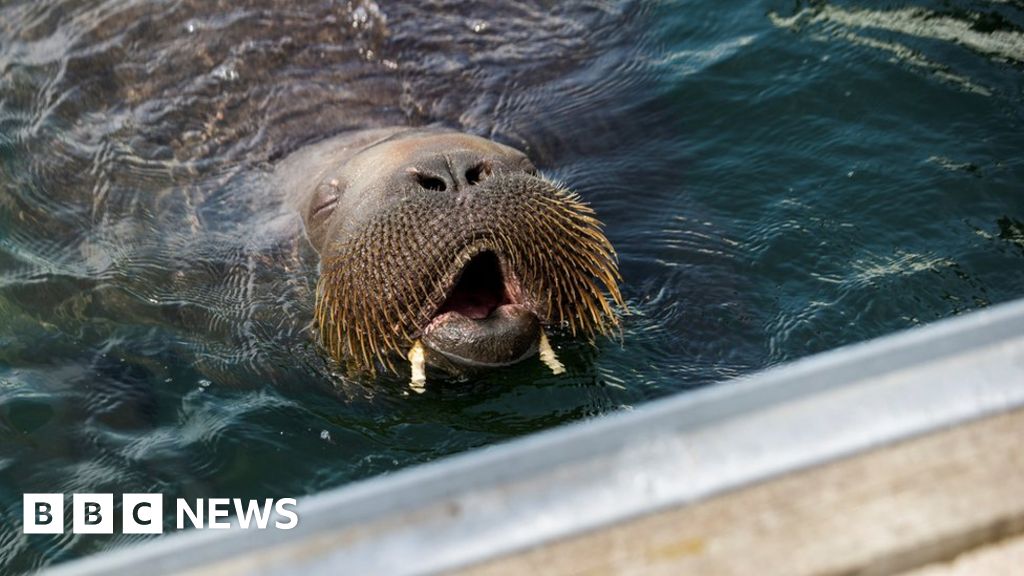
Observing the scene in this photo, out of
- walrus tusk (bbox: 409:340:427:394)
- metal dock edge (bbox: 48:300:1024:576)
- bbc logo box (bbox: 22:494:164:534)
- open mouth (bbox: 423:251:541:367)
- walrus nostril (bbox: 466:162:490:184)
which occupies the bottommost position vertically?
bbc logo box (bbox: 22:494:164:534)

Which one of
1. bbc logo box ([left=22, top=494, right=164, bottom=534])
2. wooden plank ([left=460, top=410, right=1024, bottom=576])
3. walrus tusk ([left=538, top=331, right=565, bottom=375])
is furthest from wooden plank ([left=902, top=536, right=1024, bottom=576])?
bbc logo box ([left=22, top=494, right=164, bottom=534])

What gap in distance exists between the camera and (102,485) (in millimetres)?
5172

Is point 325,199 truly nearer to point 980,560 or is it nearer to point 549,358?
point 549,358

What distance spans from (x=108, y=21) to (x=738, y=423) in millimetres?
6399

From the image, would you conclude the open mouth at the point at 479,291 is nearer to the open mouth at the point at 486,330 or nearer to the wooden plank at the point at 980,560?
the open mouth at the point at 486,330

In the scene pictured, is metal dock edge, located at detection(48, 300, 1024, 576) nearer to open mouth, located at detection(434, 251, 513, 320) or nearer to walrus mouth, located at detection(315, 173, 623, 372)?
walrus mouth, located at detection(315, 173, 623, 372)

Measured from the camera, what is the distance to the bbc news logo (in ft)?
16.2

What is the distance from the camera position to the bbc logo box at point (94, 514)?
495cm

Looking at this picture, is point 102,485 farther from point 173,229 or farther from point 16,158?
point 16,158

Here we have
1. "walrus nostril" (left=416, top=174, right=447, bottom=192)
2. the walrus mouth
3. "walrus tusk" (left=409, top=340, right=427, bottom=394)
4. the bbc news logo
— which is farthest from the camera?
"walrus tusk" (left=409, top=340, right=427, bottom=394)

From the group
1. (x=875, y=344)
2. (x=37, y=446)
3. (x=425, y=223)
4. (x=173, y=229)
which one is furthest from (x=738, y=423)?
(x=173, y=229)

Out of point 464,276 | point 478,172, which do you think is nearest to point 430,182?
point 478,172

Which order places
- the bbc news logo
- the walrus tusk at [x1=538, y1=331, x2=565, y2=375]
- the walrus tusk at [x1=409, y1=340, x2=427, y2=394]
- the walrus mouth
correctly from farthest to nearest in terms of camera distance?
1. the walrus tusk at [x1=538, y1=331, x2=565, y2=375]
2. the walrus tusk at [x1=409, y1=340, x2=427, y2=394]
3. the walrus mouth
4. the bbc news logo

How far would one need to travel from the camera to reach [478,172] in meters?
5.36
